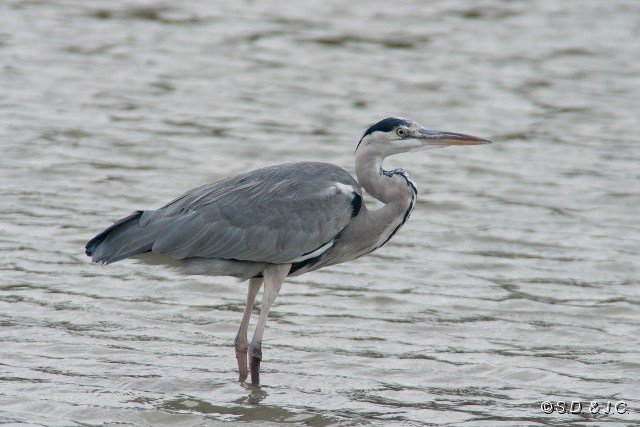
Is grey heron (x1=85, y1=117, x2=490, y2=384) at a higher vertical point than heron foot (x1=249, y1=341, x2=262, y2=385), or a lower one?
higher

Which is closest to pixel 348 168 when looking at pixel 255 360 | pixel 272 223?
pixel 272 223

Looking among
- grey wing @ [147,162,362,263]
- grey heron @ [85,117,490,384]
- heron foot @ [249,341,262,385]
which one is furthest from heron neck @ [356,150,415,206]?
heron foot @ [249,341,262,385]

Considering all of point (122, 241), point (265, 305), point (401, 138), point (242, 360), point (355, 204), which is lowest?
point (242, 360)

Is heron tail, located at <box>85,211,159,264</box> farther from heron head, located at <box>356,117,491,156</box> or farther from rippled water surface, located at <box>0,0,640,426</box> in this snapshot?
heron head, located at <box>356,117,491,156</box>

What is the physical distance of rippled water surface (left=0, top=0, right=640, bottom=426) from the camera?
7.35 meters

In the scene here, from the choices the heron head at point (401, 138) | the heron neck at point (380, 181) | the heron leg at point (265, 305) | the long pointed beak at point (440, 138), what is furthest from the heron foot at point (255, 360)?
the long pointed beak at point (440, 138)

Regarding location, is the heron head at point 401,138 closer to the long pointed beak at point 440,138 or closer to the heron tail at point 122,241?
the long pointed beak at point 440,138

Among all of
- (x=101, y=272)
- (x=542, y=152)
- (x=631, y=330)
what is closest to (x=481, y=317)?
(x=631, y=330)

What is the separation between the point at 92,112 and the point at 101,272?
5012mm

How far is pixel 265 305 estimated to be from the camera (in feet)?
24.4

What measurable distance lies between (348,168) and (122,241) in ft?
17.7

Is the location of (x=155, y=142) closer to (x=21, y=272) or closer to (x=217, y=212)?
(x=21, y=272)

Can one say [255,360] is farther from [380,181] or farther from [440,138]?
[440,138]

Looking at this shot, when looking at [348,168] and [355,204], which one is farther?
[348,168]
